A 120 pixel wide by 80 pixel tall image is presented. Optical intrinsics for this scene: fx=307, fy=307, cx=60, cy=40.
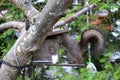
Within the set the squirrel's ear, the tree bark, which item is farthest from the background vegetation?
the tree bark

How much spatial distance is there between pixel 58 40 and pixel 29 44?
0.92ft

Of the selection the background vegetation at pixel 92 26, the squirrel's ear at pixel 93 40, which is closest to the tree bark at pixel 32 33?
the squirrel's ear at pixel 93 40

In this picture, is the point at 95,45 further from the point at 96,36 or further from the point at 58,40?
the point at 58,40

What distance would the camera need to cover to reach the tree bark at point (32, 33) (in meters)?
1.54

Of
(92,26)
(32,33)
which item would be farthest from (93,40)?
(92,26)

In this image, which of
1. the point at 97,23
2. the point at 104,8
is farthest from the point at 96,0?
the point at 97,23

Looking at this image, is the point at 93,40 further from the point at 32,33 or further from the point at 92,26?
the point at 92,26

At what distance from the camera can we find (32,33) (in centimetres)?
161

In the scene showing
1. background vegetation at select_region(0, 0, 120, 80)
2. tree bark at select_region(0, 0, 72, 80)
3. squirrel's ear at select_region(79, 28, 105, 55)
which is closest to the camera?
tree bark at select_region(0, 0, 72, 80)

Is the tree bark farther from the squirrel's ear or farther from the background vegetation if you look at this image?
the background vegetation

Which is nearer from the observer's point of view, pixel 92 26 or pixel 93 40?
pixel 93 40

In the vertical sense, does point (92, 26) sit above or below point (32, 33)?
below

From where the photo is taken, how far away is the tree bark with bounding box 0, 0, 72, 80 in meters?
1.54

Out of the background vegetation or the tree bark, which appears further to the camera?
the background vegetation
